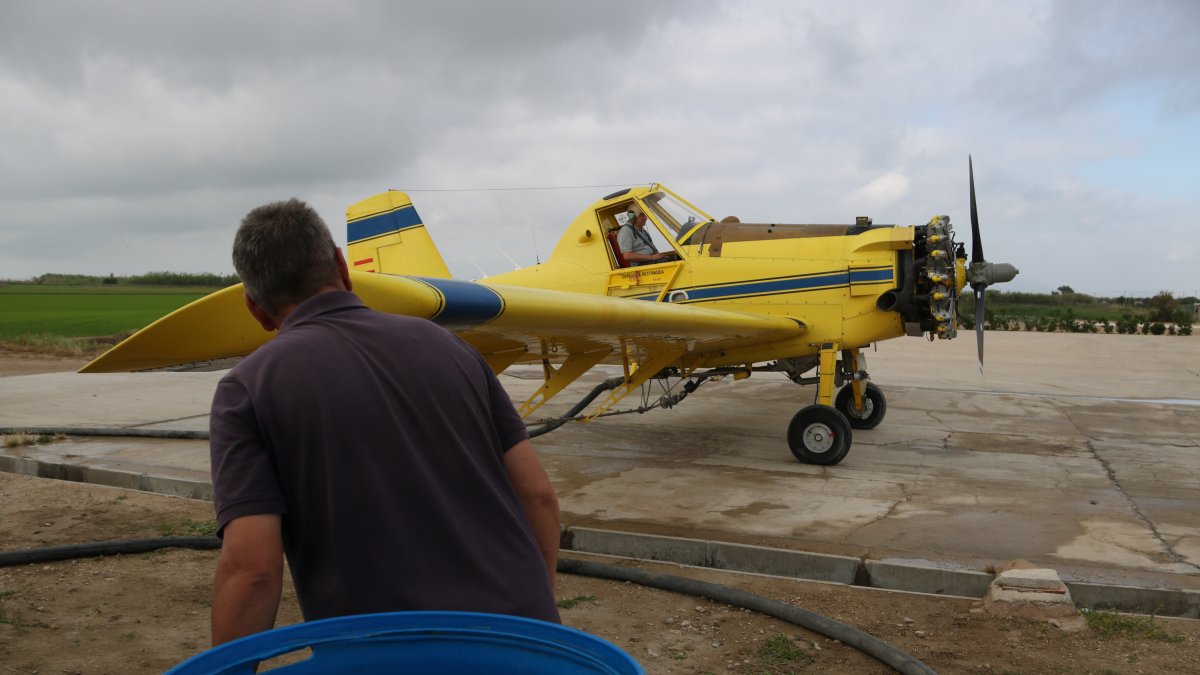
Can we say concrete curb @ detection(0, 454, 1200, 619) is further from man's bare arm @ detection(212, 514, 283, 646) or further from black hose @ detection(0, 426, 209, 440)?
black hose @ detection(0, 426, 209, 440)

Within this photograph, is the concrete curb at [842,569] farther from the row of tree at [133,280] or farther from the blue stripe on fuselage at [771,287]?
the row of tree at [133,280]

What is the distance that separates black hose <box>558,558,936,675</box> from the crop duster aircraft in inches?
73.8

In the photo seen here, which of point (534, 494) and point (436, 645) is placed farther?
point (534, 494)

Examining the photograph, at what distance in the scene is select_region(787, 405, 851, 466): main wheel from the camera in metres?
7.89

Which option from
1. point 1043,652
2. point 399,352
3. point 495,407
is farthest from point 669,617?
point 399,352

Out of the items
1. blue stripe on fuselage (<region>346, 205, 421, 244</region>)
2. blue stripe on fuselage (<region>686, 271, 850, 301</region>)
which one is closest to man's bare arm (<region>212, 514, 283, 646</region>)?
blue stripe on fuselage (<region>686, 271, 850, 301</region>)

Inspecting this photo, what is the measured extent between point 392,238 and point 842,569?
7.20 meters

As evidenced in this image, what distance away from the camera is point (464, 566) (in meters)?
1.70

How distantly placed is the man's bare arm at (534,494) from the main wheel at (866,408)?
8.74 metres

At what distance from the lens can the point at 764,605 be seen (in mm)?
4219

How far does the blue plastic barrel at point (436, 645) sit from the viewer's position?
146cm

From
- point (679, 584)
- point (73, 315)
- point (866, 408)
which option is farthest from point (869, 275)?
point (73, 315)

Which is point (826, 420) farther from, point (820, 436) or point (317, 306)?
point (317, 306)

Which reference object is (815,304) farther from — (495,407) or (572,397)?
(495,407)
